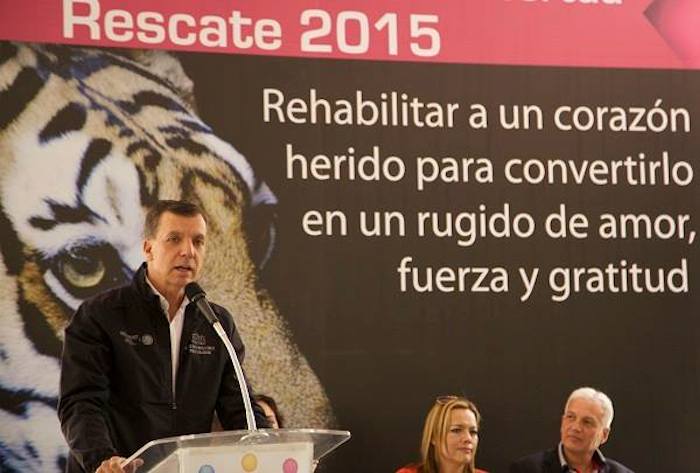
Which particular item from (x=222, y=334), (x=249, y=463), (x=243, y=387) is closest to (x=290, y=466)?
(x=249, y=463)

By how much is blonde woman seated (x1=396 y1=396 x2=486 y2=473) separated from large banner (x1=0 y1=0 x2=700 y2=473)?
15cm

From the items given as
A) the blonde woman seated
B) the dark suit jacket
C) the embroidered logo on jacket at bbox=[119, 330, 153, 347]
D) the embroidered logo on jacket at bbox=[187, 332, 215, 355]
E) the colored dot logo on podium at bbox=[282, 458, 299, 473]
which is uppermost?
the embroidered logo on jacket at bbox=[119, 330, 153, 347]

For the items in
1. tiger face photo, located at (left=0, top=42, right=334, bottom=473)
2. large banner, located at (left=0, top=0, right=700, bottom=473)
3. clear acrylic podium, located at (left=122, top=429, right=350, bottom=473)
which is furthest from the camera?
large banner, located at (left=0, top=0, right=700, bottom=473)

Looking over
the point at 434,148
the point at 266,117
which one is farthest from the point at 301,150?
the point at 434,148

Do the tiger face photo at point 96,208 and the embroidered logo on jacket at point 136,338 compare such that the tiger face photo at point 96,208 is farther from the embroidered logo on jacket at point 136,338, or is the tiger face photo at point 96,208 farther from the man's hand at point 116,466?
the man's hand at point 116,466

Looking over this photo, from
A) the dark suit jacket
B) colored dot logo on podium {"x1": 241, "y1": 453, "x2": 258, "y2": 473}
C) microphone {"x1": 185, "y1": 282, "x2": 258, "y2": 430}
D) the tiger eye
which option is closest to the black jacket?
microphone {"x1": 185, "y1": 282, "x2": 258, "y2": 430}

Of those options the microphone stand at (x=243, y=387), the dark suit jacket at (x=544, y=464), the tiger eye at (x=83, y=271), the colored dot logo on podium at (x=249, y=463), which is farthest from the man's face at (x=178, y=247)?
the dark suit jacket at (x=544, y=464)

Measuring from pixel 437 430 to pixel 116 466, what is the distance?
2.74 meters

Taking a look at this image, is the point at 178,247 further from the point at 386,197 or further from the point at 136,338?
the point at 386,197

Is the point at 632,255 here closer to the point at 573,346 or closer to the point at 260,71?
the point at 573,346

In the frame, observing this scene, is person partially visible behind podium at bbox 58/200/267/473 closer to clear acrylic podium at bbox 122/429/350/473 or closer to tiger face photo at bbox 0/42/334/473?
clear acrylic podium at bbox 122/429/350/473

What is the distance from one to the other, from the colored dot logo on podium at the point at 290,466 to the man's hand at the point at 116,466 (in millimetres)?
296

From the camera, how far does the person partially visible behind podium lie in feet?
10.1

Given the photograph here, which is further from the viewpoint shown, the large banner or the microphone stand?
the large banner
